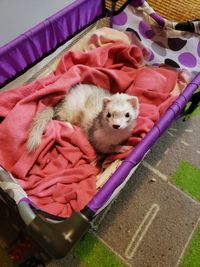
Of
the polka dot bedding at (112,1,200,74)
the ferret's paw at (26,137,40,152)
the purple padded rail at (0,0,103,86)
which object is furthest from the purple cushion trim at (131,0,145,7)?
the ferret's paw at (26,137,40,152)

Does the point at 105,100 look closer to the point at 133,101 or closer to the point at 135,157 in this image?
the point at 133,101

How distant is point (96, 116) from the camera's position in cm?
107

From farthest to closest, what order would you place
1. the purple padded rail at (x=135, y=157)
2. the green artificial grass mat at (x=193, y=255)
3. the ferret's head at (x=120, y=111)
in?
the green artificial grass mat at (x=193, y=255)
the ferret's head at (x=120, y=111)
the purple padded rail at (x=135, y=157)

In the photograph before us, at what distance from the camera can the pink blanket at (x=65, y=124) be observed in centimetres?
94

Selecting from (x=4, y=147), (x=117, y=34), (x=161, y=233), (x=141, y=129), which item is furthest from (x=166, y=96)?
(x=4, y=147)

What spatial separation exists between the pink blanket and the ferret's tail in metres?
0.02

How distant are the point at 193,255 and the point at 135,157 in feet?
1.58

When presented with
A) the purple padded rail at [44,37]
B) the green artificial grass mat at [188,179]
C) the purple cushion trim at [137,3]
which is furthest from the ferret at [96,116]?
the purple cushion trim at [137,3]

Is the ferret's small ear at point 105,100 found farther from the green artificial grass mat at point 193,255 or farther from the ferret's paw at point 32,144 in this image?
the green artificial grass mat at point 193,255

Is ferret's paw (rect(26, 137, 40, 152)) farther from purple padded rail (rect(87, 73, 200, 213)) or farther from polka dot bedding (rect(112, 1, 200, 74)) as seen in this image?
polka dot bedding (rect(112, 1, 200, 74))

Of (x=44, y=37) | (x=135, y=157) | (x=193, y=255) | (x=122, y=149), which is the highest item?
(x=44, y=37)

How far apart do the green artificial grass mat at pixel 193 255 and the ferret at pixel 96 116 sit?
1.41ft

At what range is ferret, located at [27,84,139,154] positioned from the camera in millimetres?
940

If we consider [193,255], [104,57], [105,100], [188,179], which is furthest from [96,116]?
[193,255]
